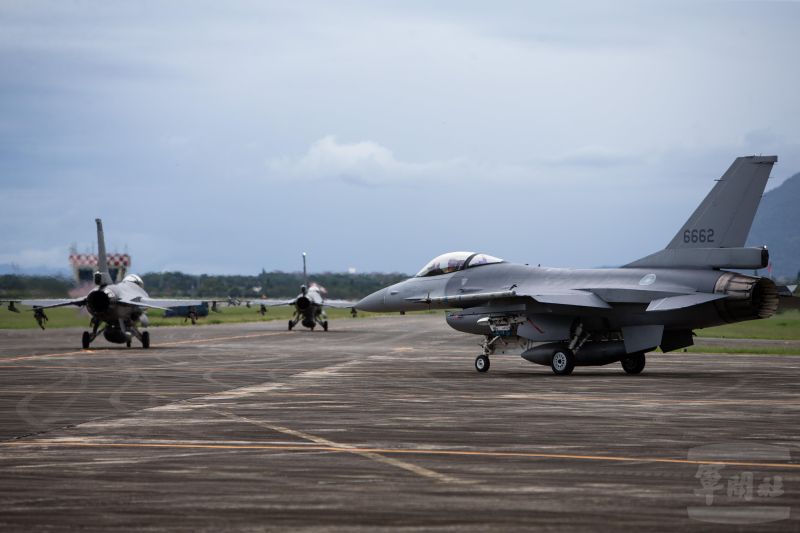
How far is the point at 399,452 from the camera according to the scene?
12.1m

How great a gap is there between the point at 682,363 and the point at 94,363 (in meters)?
18.0

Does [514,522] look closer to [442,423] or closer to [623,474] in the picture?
[623,474]

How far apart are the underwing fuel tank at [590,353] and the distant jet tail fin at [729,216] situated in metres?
2.79

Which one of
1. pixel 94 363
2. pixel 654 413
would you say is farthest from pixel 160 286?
pixel 654 413

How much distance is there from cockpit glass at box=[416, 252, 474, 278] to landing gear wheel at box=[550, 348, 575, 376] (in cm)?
431

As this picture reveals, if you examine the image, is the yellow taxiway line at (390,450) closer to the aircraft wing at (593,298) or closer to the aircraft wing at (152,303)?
the aircraft wing at (593,298)

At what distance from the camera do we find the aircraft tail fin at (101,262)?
38875 mm

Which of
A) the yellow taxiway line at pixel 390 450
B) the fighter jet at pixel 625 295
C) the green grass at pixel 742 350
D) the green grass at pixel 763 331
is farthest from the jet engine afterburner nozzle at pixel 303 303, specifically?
the yellow taxiway line at pixel 390 450

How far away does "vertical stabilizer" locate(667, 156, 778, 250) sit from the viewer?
24156mm

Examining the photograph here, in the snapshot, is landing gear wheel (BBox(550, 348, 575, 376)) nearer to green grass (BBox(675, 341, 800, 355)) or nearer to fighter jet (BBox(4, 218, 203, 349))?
green grass (BBox(675, 341, 800, 355))

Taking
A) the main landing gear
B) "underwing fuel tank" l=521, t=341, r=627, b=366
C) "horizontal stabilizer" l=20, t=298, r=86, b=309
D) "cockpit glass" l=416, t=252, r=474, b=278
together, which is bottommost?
"underwing fuel tank" l=521, t=341, r=627, b=366

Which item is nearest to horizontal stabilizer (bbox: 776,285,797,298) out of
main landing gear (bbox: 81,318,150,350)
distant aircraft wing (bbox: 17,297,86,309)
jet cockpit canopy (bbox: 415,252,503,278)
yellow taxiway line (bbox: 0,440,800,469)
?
jet cockpit canopy (bbox: 415,252,503,278)

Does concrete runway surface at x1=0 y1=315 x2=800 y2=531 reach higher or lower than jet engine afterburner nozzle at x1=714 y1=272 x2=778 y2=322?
lower

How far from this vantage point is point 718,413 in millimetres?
16516
